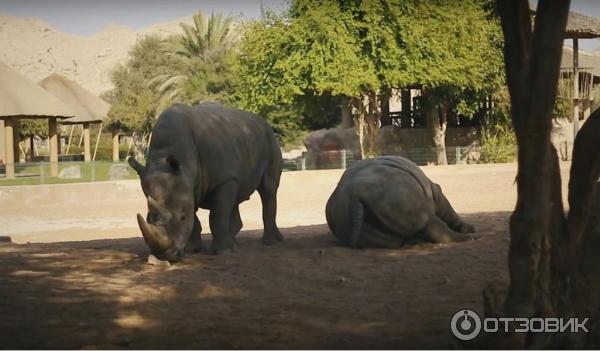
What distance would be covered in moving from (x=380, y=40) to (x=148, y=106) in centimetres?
2293

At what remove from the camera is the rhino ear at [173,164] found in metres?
7.96

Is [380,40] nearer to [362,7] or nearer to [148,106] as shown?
[362,7]

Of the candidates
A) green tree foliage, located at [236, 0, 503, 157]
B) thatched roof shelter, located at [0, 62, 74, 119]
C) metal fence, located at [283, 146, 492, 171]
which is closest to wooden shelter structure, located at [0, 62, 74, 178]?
thatched roof shelter, located at [0, 62, 74, 119]

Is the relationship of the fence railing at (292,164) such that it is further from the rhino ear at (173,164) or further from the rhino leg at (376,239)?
the rhino ear at (173,164)

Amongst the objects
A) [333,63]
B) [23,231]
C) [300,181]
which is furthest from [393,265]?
[333,63]

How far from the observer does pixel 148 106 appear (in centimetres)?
4766

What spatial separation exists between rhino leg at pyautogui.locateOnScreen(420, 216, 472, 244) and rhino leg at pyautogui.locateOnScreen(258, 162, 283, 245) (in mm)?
2232

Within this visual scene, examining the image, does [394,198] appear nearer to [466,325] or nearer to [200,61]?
[466,325]

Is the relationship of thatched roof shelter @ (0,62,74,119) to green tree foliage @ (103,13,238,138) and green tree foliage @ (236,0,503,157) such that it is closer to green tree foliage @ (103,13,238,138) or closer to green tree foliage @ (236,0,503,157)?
green tree foliage @ (236,0,503,157)

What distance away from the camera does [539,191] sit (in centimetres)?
436

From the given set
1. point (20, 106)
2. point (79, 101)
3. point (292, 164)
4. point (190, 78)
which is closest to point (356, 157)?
point (292, 164)

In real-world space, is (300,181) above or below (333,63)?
below

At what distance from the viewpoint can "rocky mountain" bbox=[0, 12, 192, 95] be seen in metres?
114

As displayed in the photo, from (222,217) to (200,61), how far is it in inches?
1720
